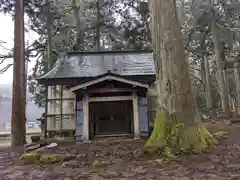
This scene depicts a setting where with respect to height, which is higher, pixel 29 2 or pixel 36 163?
pixel 29 2

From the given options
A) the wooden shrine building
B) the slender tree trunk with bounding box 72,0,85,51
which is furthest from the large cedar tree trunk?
A: the slender tree trunk with bounding box 72,0,85,51

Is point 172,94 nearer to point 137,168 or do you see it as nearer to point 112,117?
point 137,168

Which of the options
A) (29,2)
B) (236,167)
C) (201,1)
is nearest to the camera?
(236,167)

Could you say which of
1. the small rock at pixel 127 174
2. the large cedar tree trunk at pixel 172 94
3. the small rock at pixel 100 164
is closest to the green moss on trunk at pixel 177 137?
the large cedar tree trunk at pixel 172 94

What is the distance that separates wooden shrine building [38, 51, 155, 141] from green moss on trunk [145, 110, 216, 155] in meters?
3.22

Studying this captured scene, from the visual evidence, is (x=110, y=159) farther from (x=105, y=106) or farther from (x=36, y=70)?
(x=36, y=70)

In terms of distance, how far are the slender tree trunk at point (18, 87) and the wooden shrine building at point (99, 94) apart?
0.86 m

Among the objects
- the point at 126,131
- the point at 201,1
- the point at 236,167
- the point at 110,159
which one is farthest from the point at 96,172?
the point at 201,1

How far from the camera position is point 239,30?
13945mm

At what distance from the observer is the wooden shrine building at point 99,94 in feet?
28.7

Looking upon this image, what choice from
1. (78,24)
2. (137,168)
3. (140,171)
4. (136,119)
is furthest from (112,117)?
(140,171)

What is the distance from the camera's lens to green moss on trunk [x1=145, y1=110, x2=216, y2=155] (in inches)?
199

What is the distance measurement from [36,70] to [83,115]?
31.9ft

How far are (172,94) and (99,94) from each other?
186 inches
